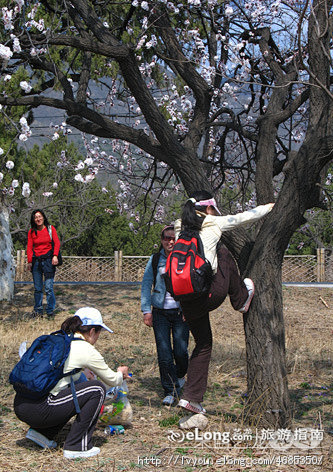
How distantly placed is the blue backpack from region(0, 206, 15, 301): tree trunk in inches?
278

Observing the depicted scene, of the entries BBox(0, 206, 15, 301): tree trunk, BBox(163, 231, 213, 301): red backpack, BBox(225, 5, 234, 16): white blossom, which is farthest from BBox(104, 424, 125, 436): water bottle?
BBox(0, 206, 15, 301): tree trunk

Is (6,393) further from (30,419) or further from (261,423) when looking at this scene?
(261,423)

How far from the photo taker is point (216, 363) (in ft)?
22.6

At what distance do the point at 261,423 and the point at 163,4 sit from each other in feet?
18.9

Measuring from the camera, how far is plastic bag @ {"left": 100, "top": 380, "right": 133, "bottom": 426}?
4.37 meters

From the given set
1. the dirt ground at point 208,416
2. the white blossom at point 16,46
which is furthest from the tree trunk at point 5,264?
the white blossom at point 16,46

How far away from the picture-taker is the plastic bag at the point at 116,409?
14.3ft

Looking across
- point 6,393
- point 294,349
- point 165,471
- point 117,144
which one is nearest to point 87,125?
point 6,393

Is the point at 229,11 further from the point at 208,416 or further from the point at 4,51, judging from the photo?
the point at 208,416

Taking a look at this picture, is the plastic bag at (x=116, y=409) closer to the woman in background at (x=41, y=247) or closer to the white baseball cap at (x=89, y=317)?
the white baseball cap at (x=89, y=317)

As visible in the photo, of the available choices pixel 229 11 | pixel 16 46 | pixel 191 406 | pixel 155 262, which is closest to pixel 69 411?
pixel 191 406

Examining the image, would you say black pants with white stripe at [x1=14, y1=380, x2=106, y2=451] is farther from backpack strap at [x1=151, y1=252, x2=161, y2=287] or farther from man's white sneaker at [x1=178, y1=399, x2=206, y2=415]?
backpack strap at [x1=151, y1=252, x2=161, y2=287]

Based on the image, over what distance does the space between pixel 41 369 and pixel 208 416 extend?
1.72 metres

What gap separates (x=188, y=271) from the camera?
392 cm
